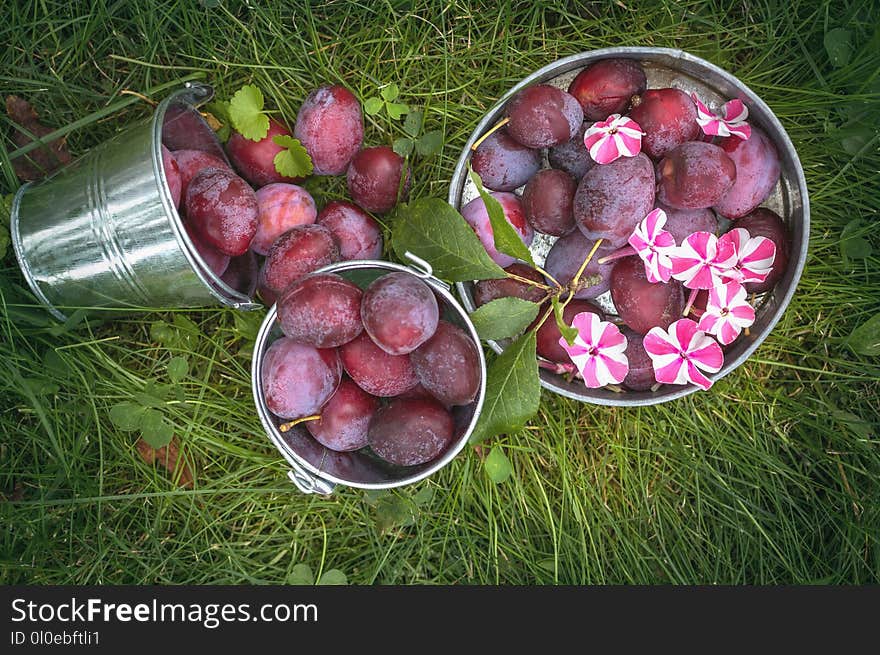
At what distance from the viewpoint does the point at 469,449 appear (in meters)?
1.48

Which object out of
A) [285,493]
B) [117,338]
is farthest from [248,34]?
[285,493]

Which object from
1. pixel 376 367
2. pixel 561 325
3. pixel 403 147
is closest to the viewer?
pixel 561 325

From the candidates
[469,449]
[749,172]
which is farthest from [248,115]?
[749,172]

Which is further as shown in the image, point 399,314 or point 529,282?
point 529,282

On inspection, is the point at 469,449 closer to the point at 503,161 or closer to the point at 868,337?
the point at 503,161

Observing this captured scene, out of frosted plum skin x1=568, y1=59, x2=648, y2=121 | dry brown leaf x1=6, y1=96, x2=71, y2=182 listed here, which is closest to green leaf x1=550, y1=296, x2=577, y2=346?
frosted plum skin x1=568, y1=59, x2=648, y2=121

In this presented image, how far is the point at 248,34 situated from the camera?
4.91ft

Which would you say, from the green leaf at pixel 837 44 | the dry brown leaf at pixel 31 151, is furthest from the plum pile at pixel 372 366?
the green leaf at pixel 837 44

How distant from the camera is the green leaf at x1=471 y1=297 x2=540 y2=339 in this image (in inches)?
46.9

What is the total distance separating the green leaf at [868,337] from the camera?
1467 millimetres

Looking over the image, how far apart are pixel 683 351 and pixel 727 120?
398 millimetres

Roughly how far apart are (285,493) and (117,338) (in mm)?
467

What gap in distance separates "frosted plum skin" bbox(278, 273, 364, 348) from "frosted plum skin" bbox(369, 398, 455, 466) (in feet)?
0.49

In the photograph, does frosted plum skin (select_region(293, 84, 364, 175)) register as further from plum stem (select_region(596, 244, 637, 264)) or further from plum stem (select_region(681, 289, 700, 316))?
plum stem (select_region(681, 289, 700, 316))
